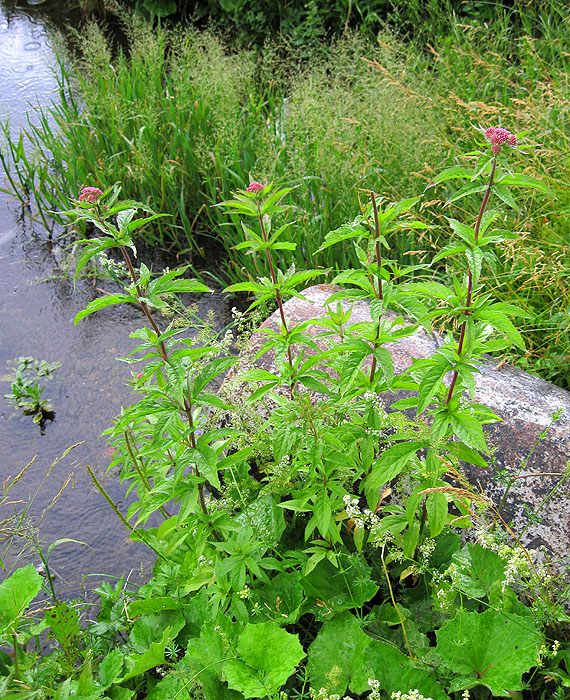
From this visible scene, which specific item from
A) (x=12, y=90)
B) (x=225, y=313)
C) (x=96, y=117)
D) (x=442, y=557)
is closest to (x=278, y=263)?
(x=225, y=313)

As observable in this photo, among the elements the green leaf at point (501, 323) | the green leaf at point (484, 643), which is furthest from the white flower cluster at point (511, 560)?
the green leaf at point (501, 323)

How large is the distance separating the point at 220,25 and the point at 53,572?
283 inches

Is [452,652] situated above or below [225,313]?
above

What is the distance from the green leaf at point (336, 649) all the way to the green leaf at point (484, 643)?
222 mm

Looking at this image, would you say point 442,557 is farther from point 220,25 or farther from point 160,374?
point 220,25

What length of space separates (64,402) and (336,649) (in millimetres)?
2583

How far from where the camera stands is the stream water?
9.62ft

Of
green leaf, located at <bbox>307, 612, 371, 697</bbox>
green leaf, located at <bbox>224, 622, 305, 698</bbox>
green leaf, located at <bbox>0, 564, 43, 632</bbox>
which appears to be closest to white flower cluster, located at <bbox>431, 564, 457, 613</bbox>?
green leaf, located at <bbox>307, 612, 371, 697</bbox>

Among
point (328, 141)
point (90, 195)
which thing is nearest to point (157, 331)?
point (90, 195)

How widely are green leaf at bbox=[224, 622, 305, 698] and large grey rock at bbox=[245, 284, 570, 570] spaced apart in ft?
2.56

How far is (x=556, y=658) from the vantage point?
5.56 ft

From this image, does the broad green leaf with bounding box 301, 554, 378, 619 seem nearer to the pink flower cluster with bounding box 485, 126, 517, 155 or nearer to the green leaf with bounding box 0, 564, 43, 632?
the green leaf with bounding box 0, 564, 43, 632

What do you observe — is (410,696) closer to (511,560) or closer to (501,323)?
(511,560)

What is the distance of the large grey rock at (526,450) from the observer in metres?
1.95
